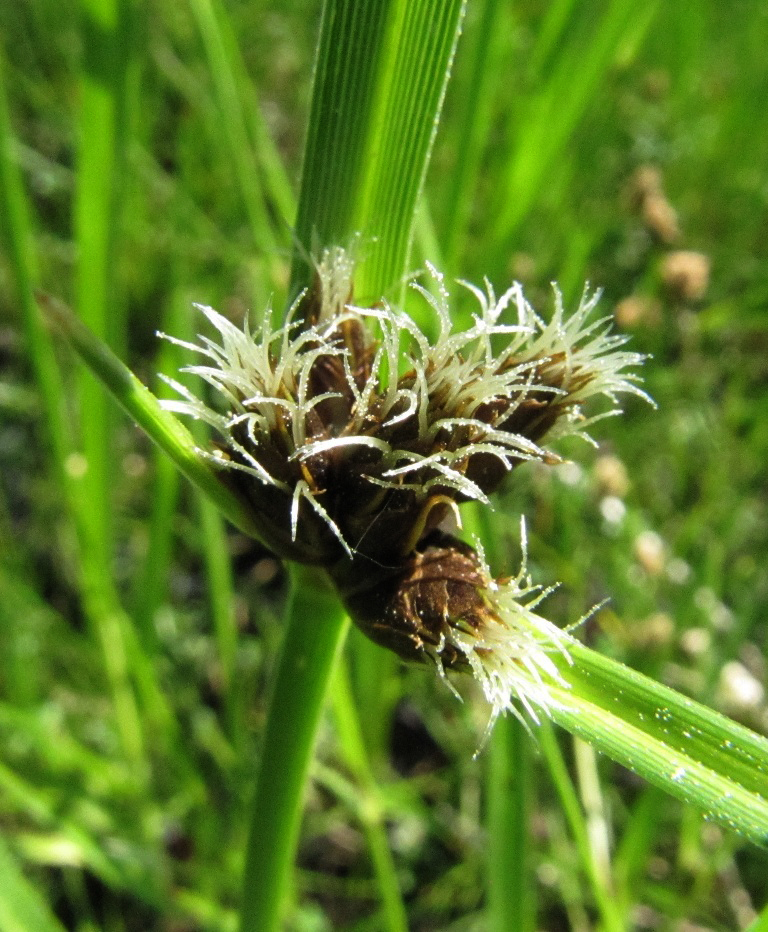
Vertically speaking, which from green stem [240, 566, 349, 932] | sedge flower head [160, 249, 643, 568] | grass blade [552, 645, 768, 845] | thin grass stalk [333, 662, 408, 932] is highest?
sedge flower head [160, 249, 643, 568]

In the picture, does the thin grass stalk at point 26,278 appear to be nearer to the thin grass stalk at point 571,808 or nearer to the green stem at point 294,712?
the green stem at point 294,712

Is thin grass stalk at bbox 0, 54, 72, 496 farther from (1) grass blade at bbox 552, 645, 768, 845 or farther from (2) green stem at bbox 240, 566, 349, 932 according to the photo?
(1) grass blade at bbox 552, 645, 768, 845

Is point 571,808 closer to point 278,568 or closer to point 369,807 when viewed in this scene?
point 369,807

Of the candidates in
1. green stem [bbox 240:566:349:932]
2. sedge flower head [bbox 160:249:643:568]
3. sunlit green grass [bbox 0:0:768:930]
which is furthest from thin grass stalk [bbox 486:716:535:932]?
sedge flower head [bbox 160:249:643:568]

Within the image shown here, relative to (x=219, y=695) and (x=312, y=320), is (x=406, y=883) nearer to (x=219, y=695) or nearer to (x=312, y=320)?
(x=219, y=695)

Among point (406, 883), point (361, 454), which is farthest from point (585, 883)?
point (361, 454)
